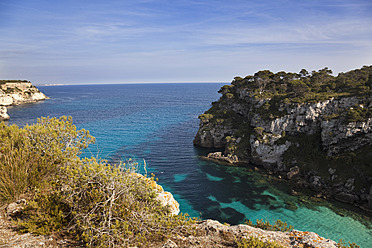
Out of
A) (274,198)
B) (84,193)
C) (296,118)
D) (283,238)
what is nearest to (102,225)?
(84,193)

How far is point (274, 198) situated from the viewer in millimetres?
33406

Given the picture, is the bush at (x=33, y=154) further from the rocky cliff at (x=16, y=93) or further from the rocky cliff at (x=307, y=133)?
the rocky cliff at (x=16, y=93)

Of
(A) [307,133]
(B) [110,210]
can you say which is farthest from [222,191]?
(B) [110,210]

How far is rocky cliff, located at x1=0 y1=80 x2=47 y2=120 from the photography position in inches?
4690

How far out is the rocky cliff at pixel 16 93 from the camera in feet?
391

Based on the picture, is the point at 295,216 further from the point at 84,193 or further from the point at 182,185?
the point at 84,193

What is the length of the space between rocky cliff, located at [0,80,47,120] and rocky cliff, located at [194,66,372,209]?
126m

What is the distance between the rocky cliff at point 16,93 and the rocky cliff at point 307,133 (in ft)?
414

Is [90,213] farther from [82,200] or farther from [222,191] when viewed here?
[222,191]

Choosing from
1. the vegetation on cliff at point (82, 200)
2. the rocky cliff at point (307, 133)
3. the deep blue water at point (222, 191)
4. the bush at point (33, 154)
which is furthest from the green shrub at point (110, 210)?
the rocky cliff at point (307, 133)

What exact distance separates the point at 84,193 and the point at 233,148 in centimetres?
4450

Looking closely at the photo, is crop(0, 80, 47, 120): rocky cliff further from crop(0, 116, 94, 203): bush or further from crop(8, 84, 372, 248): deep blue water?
crop(0, 116, 94, 203): bush

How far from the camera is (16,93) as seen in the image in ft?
436

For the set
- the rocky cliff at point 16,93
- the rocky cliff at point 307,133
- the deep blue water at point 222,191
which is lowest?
the deep blue water at point 222,191
